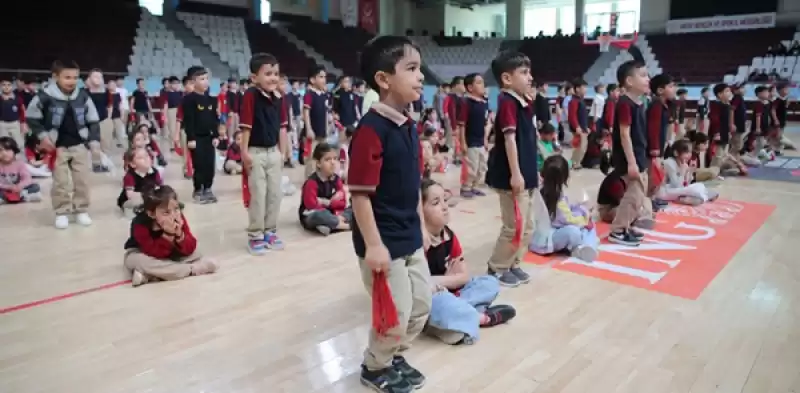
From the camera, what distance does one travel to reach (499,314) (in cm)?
289

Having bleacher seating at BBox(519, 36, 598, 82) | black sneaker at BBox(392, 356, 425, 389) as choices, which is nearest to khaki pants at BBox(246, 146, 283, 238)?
black sneaker at BBox(392, 356, 425, 389)

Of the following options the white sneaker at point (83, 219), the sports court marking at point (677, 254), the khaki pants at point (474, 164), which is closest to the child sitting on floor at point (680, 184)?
the sports court marking at point (677, 254)

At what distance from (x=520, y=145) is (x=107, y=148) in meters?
7.89

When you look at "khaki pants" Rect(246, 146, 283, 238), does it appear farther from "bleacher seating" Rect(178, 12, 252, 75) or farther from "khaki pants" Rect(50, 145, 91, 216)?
"bleacher seating" Rect(178, 12, 252, 75)

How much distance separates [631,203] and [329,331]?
104 inches

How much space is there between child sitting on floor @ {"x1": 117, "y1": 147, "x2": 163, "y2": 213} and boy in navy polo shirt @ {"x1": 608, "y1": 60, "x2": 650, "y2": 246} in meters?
3.99

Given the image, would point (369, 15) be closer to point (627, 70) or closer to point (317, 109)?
point (317, 109)

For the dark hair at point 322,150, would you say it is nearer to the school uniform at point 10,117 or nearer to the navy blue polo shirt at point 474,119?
the navy blue polo shirt at point 474,119

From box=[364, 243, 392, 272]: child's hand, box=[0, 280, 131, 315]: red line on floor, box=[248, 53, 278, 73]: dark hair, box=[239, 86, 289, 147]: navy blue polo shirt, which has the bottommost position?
box=[0, 280, 131, 315]: red line on floor

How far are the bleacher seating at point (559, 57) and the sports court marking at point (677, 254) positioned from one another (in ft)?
52.9

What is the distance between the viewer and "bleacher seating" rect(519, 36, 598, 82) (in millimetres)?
21109

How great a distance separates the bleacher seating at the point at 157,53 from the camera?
1508 centimetres

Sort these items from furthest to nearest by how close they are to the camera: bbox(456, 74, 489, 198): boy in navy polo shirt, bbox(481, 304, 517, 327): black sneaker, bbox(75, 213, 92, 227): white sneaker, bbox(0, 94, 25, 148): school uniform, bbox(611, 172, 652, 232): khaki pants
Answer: bbox(0, 94, 25, 148): school uniform < bbox(456, 74, 489, 198): boy in navy polo shirt < bbox(75, 213, 92, 227): white sneaker < bbox(611, 172, 652, 232): khaki pants < bbox(481, 304, 517, 327): black sneaker

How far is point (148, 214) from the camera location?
355 centimetres
